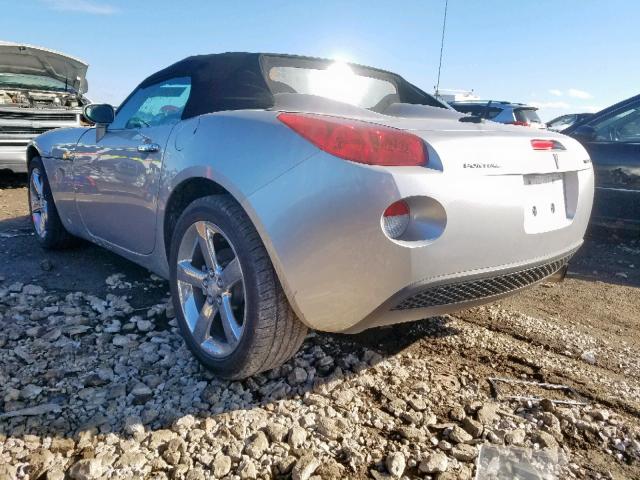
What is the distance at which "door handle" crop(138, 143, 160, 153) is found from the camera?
2562 millimetres

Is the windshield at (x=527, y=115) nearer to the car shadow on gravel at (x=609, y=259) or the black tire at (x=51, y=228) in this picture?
the car shadow on gravel at (x=609, y=259)

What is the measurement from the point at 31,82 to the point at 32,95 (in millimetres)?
343

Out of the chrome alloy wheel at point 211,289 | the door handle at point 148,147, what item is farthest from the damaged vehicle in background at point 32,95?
the chrome alloy wheel at point 211,289

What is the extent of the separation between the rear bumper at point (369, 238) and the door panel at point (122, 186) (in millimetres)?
968

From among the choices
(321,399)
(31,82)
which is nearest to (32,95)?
(31,82)

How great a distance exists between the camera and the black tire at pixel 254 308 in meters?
1.93

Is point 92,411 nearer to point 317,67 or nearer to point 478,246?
point 478,246

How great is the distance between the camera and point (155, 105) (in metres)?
3.08

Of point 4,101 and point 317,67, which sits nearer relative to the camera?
point 317,67

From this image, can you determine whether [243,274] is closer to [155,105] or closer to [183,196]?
[183,196]

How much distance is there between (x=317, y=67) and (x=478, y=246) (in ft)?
4.37

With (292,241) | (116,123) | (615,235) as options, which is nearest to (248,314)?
(292,241)

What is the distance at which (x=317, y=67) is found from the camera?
102 inches

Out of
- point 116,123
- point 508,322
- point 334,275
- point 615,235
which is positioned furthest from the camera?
point 615,235
